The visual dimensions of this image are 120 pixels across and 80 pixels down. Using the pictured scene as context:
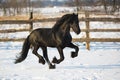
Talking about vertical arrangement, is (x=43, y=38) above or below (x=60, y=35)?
below

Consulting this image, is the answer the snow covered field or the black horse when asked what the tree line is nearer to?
the snow covered field

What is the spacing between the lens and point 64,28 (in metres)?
6.51

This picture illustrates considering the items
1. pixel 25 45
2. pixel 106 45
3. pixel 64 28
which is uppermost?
pixel 64 28

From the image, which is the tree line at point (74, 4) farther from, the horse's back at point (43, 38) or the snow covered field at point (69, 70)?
the horse's back at point (43, 38)

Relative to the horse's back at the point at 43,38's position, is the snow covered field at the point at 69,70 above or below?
below

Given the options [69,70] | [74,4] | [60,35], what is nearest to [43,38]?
[60,35]

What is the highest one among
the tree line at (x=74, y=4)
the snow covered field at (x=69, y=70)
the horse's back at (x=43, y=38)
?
the horse's back at (x=43, y=38)

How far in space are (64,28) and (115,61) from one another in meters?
2.58

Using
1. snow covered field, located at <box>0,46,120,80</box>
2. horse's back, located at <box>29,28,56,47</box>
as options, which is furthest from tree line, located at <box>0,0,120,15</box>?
horse's back, located at <box>29,28,56,47</box>

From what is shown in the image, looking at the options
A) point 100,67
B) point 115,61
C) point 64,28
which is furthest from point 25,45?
point 115,61

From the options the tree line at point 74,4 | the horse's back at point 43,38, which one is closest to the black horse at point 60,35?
the horse's back at point 43,38

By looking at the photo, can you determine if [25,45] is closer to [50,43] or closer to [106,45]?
[50,43]

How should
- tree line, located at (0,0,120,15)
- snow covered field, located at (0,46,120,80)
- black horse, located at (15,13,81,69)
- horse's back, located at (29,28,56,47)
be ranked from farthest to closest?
1. tree line, located at (0,0,120,15)
2. horse's back, located at (29,28,56,47)
3. black horse, located at (15,13,81,69)
4. snow covered field, located at (0,46,120,80)

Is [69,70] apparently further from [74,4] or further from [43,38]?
[74,4]
